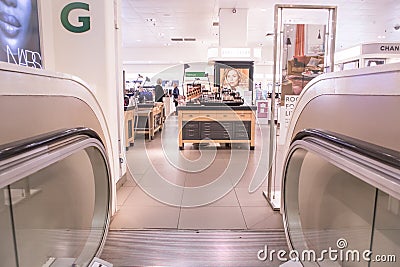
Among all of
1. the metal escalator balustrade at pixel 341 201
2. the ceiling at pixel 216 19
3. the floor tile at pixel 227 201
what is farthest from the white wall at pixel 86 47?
the ceiling at pixel 216 19

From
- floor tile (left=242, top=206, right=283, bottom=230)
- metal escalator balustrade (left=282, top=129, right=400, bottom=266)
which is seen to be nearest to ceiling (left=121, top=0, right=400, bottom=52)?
floor tile (left=242, top=206, right=283, bottom=230)

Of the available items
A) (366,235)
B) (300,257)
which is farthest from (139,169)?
(366,235)

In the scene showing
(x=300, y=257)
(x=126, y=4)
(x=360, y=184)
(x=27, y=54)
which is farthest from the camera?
(x=126, y=4)

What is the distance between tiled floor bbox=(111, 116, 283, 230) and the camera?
3574 millimetres

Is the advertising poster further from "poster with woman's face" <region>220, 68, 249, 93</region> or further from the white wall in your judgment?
the white wall

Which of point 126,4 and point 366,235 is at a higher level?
point 126,4

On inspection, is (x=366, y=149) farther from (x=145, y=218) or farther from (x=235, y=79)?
(x=235, y=79)

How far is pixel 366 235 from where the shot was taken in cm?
216

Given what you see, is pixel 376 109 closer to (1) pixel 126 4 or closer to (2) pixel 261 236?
(2) pixel 261 236

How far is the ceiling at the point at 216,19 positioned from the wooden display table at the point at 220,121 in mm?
3049

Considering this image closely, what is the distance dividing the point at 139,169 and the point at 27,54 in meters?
3.16

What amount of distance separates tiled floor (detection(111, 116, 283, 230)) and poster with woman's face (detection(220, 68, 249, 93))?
11.2ft

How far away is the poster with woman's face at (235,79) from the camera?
1052cm

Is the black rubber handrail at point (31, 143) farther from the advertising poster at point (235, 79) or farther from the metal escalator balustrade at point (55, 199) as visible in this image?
the advertising poster at point (235, 79)
